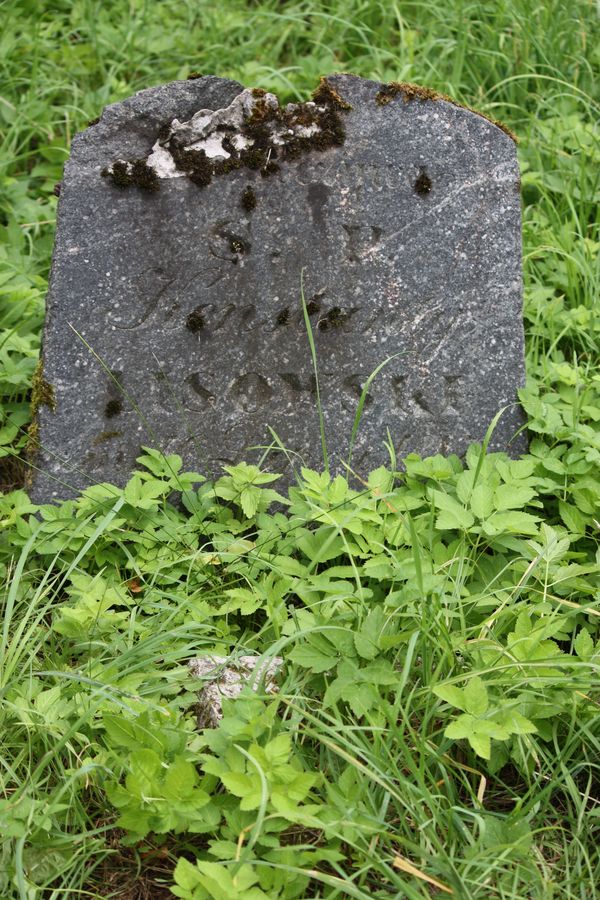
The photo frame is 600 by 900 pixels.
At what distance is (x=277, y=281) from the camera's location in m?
2.42

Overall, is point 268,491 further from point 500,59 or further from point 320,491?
point 500,59

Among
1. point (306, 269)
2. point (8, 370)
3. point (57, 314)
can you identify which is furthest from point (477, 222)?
point (8, 370)

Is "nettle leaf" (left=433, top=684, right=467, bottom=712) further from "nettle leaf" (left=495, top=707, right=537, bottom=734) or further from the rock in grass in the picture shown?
the rock in grass

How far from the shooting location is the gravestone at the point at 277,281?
Answer: 233 centimetres

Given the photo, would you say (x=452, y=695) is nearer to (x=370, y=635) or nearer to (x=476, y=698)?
(x=476, y=698)

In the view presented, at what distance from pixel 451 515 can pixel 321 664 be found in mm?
513

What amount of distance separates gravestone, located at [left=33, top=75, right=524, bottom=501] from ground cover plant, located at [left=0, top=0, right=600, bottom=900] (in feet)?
0.46

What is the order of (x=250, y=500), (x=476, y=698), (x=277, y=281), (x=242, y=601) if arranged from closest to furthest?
1. (x=476, y=698)
2. (x=242, y=601)
3. (x=250, y=500)
4. (x=277, y=281)

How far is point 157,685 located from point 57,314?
99 centimetres

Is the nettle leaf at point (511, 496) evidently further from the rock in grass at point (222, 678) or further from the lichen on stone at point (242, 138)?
the lichen on stone at point (242, 138)

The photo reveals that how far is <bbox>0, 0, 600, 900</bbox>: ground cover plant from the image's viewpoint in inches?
64.2

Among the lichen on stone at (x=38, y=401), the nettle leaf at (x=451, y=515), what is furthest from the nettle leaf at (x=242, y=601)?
the lichen on stone at (x=38, y=401)

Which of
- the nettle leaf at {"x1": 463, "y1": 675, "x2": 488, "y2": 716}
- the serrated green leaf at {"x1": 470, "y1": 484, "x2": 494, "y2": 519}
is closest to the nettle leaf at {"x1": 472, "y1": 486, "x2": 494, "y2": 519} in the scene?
the serrated green leaf at {"x1": 470, "y1": 484, "x2": 494, "y2": 519}

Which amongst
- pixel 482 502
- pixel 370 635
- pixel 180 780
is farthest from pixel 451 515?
pixel 180 780
